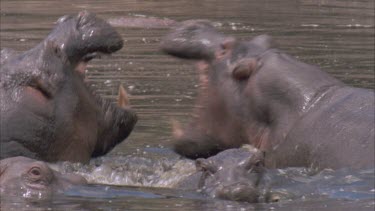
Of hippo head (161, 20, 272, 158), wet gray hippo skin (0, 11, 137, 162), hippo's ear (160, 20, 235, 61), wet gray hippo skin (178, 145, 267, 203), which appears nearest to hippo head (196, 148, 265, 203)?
wet gray hippo skin (178, 145, 267, 203)

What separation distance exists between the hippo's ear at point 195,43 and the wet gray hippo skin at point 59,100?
1.33ft

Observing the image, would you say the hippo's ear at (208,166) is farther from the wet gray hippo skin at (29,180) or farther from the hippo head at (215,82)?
the hippo head at (215,82)

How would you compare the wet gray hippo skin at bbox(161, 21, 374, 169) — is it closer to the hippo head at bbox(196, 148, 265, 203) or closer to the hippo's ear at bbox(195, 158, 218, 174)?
the hippo head at bbox(196, 148, 265, 203)

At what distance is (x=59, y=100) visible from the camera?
860cm

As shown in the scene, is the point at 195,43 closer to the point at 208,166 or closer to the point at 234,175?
the point at 208,166

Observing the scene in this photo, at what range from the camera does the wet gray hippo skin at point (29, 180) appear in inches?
302

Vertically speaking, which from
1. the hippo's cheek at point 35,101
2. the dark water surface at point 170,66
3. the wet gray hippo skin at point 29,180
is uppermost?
the hippo's cheek at point 35,101

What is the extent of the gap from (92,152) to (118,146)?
1224mm

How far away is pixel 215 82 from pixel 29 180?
181 centimetres

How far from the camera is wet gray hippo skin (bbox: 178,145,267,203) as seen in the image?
24.2ft

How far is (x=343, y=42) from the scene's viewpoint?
1616 cm

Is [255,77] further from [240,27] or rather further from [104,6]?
[104,6]

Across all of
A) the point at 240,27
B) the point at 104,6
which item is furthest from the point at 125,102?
the point at 104,6

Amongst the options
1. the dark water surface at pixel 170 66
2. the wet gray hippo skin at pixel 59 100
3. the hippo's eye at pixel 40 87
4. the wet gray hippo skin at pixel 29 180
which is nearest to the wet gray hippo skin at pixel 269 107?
the dark water surface at pixel 170 66
